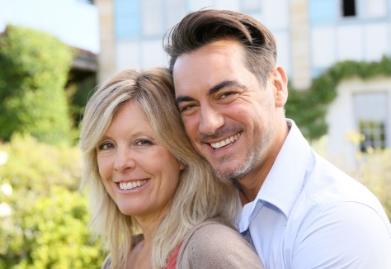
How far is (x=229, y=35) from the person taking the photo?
2447mm

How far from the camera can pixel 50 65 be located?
15.3 meters

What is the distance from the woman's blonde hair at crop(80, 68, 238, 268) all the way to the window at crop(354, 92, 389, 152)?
44.2 feet

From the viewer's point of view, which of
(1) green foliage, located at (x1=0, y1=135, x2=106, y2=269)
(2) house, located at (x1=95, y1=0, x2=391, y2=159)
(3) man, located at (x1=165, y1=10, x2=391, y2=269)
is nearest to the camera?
(3) man, located at (x1=165, y1=10, x2=391, y2=269)

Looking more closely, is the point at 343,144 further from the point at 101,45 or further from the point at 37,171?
the point at 37,171

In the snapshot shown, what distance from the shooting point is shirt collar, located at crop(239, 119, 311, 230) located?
216 cm

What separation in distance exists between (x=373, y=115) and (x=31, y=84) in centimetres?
1006

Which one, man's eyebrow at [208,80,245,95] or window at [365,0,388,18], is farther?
window at [365,0,388,18]

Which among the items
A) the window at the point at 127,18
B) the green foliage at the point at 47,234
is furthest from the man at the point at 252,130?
the window at the point at 127,18

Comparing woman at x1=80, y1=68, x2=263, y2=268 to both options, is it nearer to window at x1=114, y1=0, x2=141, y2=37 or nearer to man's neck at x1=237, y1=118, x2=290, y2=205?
man's neck at x1=237, y1=118, x2=290, y2=205

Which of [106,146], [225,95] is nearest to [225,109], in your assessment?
[225,95]

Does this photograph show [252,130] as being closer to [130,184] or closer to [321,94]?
[130,184]

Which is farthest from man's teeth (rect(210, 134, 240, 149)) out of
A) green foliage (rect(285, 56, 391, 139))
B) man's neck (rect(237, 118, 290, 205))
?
green foliage (rect(285, 56, 391, 139))

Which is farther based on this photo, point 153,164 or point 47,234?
point 47,234

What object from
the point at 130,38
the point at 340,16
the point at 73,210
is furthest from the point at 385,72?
the point at 73,210
